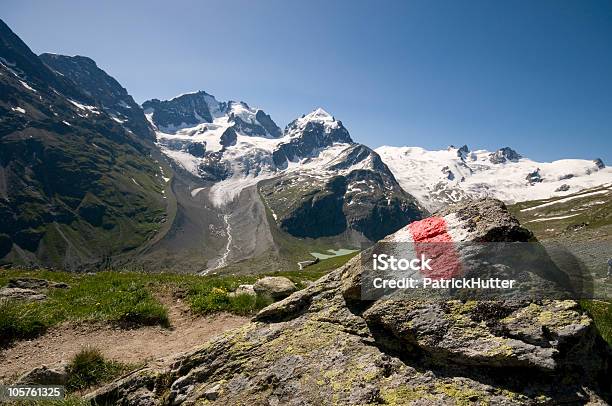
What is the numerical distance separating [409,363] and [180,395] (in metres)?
5.37

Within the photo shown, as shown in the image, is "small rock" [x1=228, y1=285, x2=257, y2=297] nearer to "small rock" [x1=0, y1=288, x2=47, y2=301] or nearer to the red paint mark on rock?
"small rock" [x1=0, y1=288, x2=47, y2=301]

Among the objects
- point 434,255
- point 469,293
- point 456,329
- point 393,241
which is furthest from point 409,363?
point 393,241

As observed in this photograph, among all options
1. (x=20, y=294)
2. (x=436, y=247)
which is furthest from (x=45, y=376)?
(x=436, y=247)

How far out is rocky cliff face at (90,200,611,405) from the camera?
6.34 meters

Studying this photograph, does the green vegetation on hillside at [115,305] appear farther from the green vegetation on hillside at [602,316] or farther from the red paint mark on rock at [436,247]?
the green vegetation on hillside at [602,316]

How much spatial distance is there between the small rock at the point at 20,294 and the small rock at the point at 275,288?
11.7 meters

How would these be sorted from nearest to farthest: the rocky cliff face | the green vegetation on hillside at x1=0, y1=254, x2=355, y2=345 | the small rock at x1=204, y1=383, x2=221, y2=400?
the rocky cliff face, the small rock at x1=204, y1=383, x2=221, y2=400, the green vegetation on hillside at x1=0, y1=254, x2=355, y2=345

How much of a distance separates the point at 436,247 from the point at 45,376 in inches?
483

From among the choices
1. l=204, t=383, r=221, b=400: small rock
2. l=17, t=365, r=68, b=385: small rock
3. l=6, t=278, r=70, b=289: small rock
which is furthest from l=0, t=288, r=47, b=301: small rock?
l=204, t=383, r=221, b=400: small rock

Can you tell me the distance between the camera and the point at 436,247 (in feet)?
28.1

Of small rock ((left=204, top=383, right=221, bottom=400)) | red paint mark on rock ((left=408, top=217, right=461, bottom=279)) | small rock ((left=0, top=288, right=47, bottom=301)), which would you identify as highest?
red paint mark on rock ((left=408, top=217, right=461, bottom=279))

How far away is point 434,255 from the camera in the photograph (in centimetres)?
841

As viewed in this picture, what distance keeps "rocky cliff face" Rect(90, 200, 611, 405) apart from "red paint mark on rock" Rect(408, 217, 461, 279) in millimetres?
167

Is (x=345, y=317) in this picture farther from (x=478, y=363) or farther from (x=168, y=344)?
(x=168, y=344)
